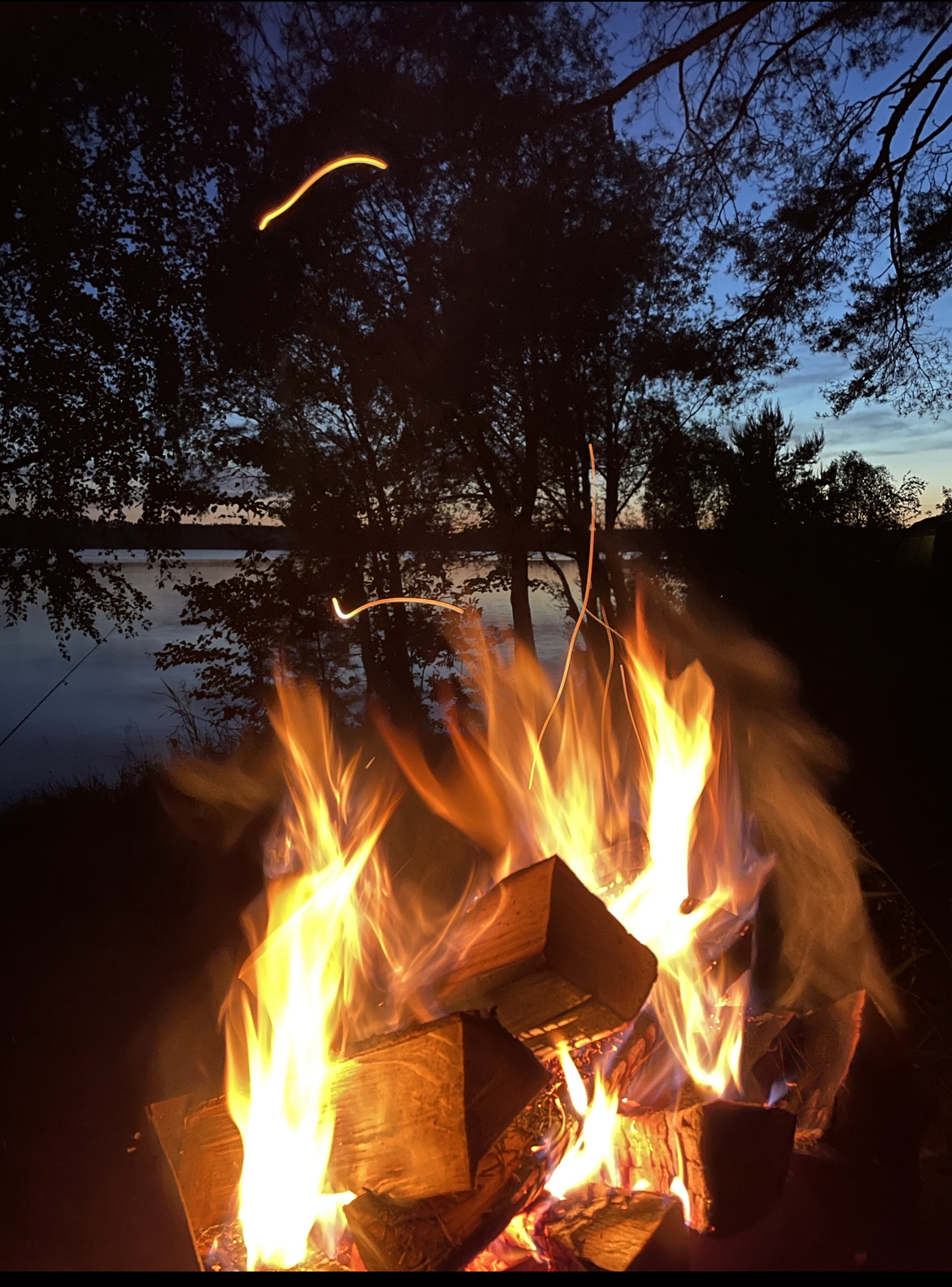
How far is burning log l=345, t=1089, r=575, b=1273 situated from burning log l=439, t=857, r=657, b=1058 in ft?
0.92

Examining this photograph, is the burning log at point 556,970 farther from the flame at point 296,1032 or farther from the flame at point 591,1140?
the flame at point 296,1032

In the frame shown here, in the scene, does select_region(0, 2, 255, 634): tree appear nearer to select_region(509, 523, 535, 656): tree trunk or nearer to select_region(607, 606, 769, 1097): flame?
select_region(509, 523, 535, 656): tree trunk

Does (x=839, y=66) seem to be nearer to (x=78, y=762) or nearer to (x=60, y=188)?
(x=60, y=188)

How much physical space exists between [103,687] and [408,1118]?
23.3ft

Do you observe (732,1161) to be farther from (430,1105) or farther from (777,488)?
(777,488)

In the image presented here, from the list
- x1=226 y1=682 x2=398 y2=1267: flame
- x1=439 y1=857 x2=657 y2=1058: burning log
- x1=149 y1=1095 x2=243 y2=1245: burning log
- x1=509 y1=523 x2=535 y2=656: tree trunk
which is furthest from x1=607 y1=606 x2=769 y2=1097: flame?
x1=509 y1=523 x2=535 y2=656: tree trunk

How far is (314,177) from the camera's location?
13.0ft

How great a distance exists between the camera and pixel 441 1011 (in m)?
2.39

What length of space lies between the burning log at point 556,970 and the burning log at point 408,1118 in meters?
0.16

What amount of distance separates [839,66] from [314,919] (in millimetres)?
5035

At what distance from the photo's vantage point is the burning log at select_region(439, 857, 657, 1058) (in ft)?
7.17

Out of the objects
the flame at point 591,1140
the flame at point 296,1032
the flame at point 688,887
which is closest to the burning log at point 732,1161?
the flame at point 591,1140

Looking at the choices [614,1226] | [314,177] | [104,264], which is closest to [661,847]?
[614,1226]

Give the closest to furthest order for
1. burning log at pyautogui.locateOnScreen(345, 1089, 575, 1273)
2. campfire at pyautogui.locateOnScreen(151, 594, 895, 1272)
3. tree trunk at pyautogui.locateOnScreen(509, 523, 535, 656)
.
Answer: burning log at pyautogui.locateOnScreen(345, 1089, 575, 1273), campfire at pyautogui.locateOnScreen(151, 594, 895, 1272), tree trunk at pyautogui.locateOnScreen(509, 523, 535, 656)
